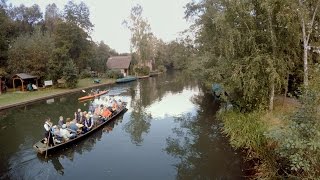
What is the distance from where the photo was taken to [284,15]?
51.8ft

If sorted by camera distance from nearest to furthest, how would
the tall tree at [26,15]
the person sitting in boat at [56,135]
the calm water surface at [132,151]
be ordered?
1. the calm water surface at [132,151]
2. the person sitting in boat at [56,135]
3. the tall tree at [26,15]

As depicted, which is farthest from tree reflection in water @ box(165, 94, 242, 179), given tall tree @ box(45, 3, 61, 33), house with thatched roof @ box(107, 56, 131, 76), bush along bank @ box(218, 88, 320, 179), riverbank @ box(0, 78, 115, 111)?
tall tree @ box(45, 3, 61, 33)

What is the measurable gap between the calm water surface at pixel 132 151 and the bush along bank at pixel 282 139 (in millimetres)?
896

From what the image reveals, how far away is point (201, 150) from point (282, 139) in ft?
27.8

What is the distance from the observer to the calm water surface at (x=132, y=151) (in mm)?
13773

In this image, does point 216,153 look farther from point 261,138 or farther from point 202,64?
point 202,64

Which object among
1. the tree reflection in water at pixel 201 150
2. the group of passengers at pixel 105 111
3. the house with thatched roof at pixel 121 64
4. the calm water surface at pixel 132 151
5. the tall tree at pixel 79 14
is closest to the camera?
the tree reflection in water at pixel 201 150

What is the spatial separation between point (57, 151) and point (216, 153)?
8946 mm

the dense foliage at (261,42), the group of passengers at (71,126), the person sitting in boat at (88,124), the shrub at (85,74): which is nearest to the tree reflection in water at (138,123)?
the group of passengers at (71,126)

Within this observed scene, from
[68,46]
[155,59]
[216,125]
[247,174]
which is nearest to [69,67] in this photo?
[68,46]

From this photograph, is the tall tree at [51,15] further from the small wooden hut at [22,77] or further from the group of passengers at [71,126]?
the group of passengers at [71,126]

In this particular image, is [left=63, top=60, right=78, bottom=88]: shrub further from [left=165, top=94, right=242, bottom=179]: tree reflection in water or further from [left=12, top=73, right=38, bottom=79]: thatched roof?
[left=165, top=94, right=242, bottom=179]: tree reflection in water

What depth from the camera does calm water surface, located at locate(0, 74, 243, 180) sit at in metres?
13.8

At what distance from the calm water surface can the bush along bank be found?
896 millimetres
